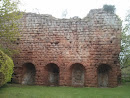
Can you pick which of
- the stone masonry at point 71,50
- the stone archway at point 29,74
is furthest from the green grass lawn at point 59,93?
the stone archway at point 29,74

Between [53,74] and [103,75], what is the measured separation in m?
3.48

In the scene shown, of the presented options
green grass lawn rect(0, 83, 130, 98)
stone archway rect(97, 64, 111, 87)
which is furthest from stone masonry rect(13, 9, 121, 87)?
green grass lawn rect(0, 83, 130, 98)

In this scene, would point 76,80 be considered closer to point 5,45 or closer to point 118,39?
point 118,39

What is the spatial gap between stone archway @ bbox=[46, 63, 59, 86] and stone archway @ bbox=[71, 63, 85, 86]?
1.17m

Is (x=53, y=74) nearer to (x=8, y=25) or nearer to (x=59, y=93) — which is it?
(x=59, y=93)

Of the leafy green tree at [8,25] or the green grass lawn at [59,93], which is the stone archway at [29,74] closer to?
the leafy green tree at [8,25]

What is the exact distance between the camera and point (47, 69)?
970cm

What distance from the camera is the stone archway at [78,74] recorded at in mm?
9464

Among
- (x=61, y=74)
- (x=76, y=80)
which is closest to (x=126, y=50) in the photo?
(x=76, y=80)

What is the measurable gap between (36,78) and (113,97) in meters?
5.15

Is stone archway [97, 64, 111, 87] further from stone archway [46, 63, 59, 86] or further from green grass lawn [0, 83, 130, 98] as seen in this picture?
stone archway [46, 63, 59, 86]

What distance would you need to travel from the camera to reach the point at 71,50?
9.31 metres

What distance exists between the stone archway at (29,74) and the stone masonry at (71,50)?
0.07 metres

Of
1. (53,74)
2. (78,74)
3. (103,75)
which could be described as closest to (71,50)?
(78,74)
